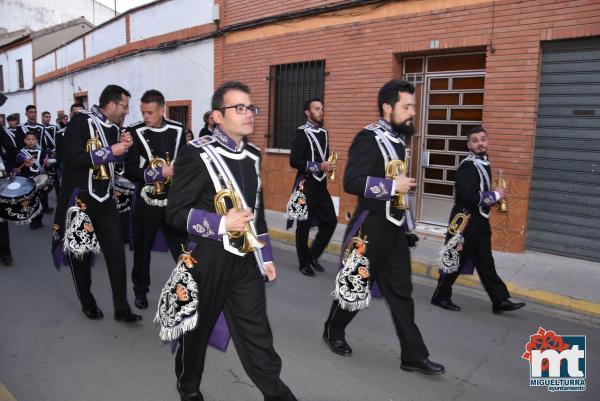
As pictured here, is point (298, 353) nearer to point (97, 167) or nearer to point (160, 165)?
point (160, 165)

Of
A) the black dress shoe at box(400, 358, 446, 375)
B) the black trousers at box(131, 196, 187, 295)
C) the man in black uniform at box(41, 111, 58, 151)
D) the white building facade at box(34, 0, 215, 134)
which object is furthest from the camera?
the white building facade at box(34, 0, 215, 134)

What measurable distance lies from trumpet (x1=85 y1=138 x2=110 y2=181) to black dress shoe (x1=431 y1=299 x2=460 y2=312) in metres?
3.54

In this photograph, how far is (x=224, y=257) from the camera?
2.81m

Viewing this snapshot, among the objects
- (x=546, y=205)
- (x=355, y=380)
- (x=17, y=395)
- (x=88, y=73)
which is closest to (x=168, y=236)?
(x=17, y=395)

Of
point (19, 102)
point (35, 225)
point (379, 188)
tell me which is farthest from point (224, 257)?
point (19, 102)

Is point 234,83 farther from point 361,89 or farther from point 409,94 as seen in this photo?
point 361,89

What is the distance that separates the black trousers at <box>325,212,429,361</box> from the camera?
12.4 feet

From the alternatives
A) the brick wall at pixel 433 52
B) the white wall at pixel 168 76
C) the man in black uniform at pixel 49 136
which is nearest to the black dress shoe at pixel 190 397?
the brick wall at pixel 433 52

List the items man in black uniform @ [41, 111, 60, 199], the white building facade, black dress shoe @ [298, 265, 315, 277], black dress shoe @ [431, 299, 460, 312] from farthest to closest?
the white building facade
man in black uniform @ [41, 111, 60, 199]
black dress shoe @ [298, 265, 315, 277]
black dress shoe @ [431, 299, 460, 312]

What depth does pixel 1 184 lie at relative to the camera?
6523mm

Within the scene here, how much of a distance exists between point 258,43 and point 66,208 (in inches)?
300

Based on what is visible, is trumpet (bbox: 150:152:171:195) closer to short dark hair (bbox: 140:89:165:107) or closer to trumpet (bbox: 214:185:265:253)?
short dark hair (bbox: 140:89:165:107)

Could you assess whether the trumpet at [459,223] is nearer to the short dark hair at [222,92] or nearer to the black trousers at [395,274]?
the black trousers at [395,274]

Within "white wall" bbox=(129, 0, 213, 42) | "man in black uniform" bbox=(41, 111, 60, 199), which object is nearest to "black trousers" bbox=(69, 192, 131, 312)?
"man in black uniform" bbox=(41, 111, 60, 199)
